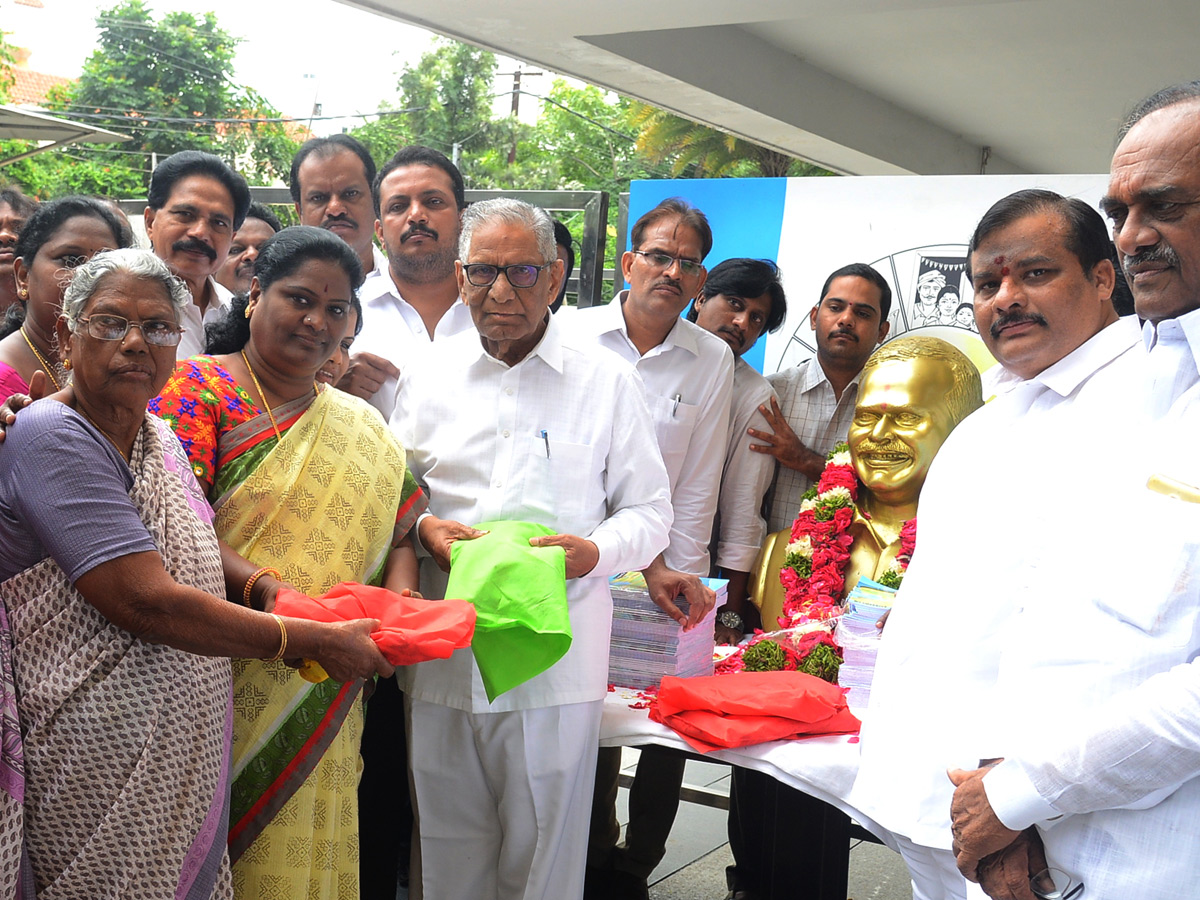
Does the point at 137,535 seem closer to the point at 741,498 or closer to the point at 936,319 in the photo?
the point at 741,498

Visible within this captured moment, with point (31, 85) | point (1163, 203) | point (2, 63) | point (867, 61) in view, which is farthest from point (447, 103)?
point (1163, 203)

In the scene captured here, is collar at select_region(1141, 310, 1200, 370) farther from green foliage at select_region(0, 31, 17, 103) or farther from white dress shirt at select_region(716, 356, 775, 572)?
green foliage at select_region(0, 31, 17, 103)

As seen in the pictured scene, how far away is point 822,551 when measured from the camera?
13.8 ft

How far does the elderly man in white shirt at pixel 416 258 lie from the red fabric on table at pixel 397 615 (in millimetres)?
1675

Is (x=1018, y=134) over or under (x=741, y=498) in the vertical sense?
over

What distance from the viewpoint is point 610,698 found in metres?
3.82

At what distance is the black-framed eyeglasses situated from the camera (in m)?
3.32

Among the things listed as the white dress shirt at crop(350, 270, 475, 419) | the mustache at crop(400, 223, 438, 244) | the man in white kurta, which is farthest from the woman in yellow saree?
the man in white kurta

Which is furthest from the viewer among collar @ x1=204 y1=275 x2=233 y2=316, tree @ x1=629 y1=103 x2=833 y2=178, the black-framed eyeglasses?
tree @ x1=629 y1=103 x2=833 y2=178

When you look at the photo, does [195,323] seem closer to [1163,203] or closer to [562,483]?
[562,483]

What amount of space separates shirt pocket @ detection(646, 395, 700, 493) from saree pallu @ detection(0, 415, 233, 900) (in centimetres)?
245

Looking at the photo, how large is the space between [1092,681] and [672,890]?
10.8 ft

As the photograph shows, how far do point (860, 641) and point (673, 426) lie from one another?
1.32 meters

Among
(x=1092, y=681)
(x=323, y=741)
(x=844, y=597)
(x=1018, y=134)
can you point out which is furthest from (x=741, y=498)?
(x=1018, y=134)
